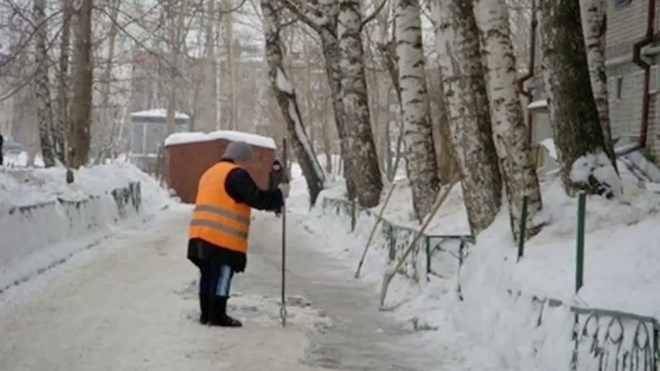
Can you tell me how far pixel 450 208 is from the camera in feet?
46.3

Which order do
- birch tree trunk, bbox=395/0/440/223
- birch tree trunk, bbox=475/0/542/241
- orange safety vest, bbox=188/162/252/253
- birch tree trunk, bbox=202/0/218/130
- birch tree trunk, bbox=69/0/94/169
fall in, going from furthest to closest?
birch tree trunk, bbox=202/0/218/130 → birch tree trunk, bbox=69/0/94/169 → birch tree trunk, bbox=395/0/440/223 → birch tree trunk, bbox=475/0/542/241 → orange safety vest, bbox=188/162/252/253

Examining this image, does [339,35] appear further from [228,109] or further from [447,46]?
[228,109]

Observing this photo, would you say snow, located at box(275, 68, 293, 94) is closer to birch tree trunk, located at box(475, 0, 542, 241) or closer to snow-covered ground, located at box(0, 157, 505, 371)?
snow-covered ground, located at box(0, 157, 505, 371)

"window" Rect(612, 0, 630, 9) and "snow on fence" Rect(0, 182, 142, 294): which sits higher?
"window" Rect(612, 0, 630, 9)

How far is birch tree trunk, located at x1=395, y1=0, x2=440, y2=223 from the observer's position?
15.3m

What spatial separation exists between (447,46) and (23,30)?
1506cm

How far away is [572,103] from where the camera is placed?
901cm

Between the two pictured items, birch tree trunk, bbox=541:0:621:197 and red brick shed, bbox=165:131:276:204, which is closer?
birch tree trunk, bbox=541:0:621:197

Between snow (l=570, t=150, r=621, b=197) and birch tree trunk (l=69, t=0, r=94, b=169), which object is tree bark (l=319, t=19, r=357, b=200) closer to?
birch tree trunk (l=69, t=0, r=94, b=169)

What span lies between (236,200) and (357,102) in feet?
38.3

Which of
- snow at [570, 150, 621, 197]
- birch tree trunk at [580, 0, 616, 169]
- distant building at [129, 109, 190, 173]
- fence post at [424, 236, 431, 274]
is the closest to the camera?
snow at [570, 150, 621, 197]

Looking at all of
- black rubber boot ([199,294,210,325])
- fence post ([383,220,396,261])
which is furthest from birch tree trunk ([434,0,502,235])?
black rubber boot ([199,294,210,325])

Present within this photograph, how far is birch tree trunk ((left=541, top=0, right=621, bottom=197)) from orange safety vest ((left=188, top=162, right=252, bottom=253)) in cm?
305

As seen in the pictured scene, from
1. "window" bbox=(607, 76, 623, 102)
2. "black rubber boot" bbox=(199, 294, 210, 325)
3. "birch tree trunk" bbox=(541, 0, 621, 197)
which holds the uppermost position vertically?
"window" bbox=(607, 76, 623, 102)
